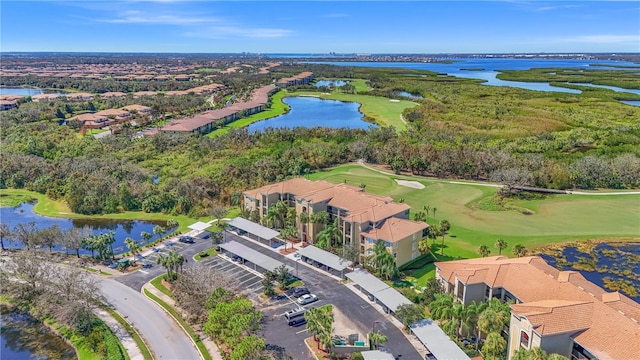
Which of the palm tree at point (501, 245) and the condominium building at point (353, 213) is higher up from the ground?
the condominium building at point (353, 213)

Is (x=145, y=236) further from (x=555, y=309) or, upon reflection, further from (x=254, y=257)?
(x=555, y=309)

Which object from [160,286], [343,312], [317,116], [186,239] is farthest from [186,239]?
[317,116]

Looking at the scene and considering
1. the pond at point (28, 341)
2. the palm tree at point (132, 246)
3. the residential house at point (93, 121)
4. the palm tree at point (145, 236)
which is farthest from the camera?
the residential house at point (93, 121)

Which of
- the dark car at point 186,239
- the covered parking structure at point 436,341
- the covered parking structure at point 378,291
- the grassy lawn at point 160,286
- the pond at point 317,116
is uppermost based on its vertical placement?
the pond at point 317,116

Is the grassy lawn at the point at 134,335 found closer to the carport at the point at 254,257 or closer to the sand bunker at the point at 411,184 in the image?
the carport at the point at 254,257

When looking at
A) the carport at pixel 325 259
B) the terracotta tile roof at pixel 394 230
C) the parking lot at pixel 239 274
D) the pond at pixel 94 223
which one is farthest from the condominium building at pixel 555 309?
the pond at pixel 94 223

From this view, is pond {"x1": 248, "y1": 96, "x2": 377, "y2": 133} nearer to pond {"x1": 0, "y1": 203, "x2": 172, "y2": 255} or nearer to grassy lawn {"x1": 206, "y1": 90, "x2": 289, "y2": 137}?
grassy lawn {"x1": 206, "y1": 90, "x2": 289, "y2": 137}
